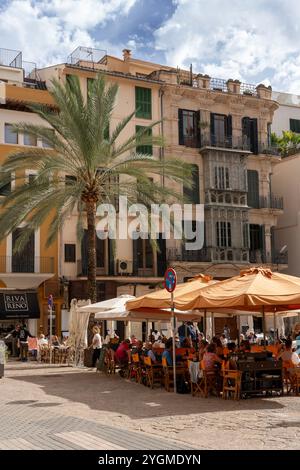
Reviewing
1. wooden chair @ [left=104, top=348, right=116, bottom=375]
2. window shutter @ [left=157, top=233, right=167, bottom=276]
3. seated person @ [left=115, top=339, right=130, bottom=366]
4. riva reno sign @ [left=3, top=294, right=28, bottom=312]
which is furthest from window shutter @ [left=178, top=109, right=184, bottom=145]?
seated person @ [left=115, top=339, right=130, bottom=366]

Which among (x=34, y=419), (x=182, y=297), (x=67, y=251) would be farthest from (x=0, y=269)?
(x=34, y=419)

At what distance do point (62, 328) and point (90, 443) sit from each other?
89.4 feet

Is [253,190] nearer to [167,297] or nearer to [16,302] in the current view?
[16,302]

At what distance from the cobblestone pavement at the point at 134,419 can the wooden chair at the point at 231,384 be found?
0.24 m

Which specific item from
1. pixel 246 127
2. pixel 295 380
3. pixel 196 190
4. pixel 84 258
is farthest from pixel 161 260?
pixel 295 380

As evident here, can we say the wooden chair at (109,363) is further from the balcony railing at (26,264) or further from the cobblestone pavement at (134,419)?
the balcony railing at (26,264)

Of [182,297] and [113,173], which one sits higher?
[113,173]

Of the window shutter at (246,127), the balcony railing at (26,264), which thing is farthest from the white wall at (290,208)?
the balcony railing at (26,264)

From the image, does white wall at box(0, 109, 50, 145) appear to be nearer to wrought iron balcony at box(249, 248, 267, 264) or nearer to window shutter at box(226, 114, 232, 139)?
window shutter at box(226, 114, 232, 139)

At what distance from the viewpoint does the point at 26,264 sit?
35.4 m

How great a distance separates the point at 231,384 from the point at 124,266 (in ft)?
77.2
